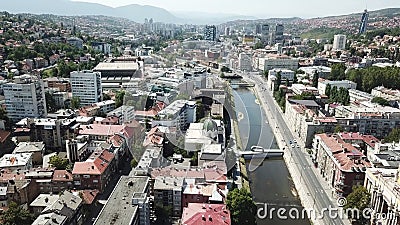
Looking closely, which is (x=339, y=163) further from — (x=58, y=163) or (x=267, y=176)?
(x=58, y=163)

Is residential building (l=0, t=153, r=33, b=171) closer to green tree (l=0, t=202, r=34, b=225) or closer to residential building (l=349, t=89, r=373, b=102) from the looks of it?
green tree (l=0, t=202, r=34, b=225)

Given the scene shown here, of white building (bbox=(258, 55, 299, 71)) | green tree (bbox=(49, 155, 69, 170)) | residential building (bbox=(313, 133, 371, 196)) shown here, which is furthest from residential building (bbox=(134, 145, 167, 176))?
white building (bbox=(258, 55, 299, 71))

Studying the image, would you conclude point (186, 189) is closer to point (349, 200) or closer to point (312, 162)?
point (349, 200)

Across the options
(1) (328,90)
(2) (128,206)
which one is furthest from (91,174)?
(1) (328,90)

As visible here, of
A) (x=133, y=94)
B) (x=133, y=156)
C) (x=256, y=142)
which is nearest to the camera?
(x=133, y=156)

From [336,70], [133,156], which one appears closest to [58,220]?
[133,156]

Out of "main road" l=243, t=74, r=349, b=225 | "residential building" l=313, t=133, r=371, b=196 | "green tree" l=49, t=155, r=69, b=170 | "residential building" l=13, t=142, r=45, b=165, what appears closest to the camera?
"main road" l=243, t=74, r=349, b=225

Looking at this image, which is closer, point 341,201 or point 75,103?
point 341,201
